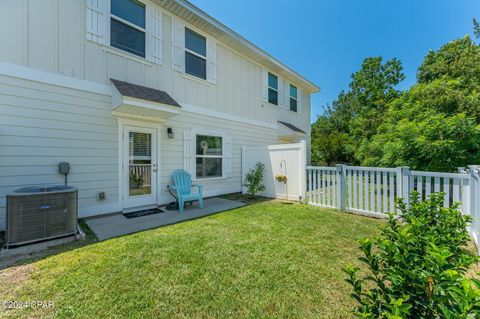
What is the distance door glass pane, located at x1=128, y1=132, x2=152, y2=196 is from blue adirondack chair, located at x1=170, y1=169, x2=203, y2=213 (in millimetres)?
684

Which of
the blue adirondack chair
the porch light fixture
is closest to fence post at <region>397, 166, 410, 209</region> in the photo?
the blue adirondack chair

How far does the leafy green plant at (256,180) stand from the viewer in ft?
23.5

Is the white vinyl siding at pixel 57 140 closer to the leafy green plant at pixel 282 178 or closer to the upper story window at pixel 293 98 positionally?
the leafy green plant at pixel 282 178

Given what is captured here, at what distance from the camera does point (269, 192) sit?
7328 millimetres

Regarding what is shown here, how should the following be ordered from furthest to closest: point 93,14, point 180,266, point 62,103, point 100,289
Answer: point 93,14 → point 62,103 → point 180,266 → point 100,289

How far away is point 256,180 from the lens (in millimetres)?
7129

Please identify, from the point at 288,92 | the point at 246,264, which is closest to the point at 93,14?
the point at 246,264

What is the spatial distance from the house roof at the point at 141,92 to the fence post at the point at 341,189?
14.9 ft

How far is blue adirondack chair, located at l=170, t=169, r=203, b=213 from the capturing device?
5.50 metres

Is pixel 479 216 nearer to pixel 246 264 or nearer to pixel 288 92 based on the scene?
pixel 246 264

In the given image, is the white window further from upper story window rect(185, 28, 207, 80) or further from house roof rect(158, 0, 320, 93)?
house roof rect(158, 0, 320, 93)

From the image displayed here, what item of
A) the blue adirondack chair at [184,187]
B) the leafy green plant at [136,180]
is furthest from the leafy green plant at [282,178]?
the leafy green plant at [136,180]

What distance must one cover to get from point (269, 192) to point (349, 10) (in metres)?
9.49

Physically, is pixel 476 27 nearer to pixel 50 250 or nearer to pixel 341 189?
pixel 341 189
